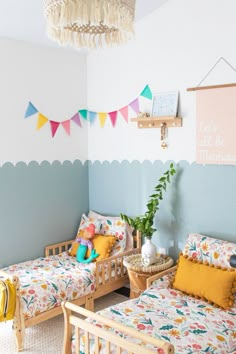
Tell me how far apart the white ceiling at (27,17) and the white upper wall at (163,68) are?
0.53 feet

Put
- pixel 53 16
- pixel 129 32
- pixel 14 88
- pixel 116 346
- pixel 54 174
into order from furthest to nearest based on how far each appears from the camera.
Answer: pixel 54 174 < pixel 14 88 < pixel 116 346 < pixel 129 32 < pixel 53 16

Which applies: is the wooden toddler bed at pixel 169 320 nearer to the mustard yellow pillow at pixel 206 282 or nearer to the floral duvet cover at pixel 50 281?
the mustard yellow pillow at pixel 206 282

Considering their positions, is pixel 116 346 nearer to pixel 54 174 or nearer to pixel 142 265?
pixel 142 265

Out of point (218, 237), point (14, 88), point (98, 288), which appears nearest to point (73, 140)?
point (14, 88)

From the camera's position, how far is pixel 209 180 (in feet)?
10.1

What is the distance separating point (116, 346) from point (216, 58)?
2.13 meters

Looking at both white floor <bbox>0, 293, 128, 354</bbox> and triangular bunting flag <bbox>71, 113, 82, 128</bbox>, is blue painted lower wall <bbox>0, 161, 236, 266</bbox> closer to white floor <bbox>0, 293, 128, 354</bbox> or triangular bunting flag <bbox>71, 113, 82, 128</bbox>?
triangular bunting flag <bbox>71, 113, 82, 128</bbox>

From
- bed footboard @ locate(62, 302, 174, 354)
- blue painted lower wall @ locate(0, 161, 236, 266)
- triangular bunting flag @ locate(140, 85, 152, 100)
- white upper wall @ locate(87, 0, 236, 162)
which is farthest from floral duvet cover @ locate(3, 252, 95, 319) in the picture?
triangular bunting flag @ locate(140, 85, 152, 100)

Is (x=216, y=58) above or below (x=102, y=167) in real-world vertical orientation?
above

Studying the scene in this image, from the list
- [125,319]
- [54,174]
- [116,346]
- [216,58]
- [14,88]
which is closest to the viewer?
[116,346]

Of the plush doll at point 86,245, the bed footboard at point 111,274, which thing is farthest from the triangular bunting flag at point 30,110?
the bed footboard at point 111,274

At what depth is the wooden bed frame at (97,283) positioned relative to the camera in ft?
9.02

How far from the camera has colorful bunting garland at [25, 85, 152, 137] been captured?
3512 mm

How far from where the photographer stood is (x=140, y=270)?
121 inches
